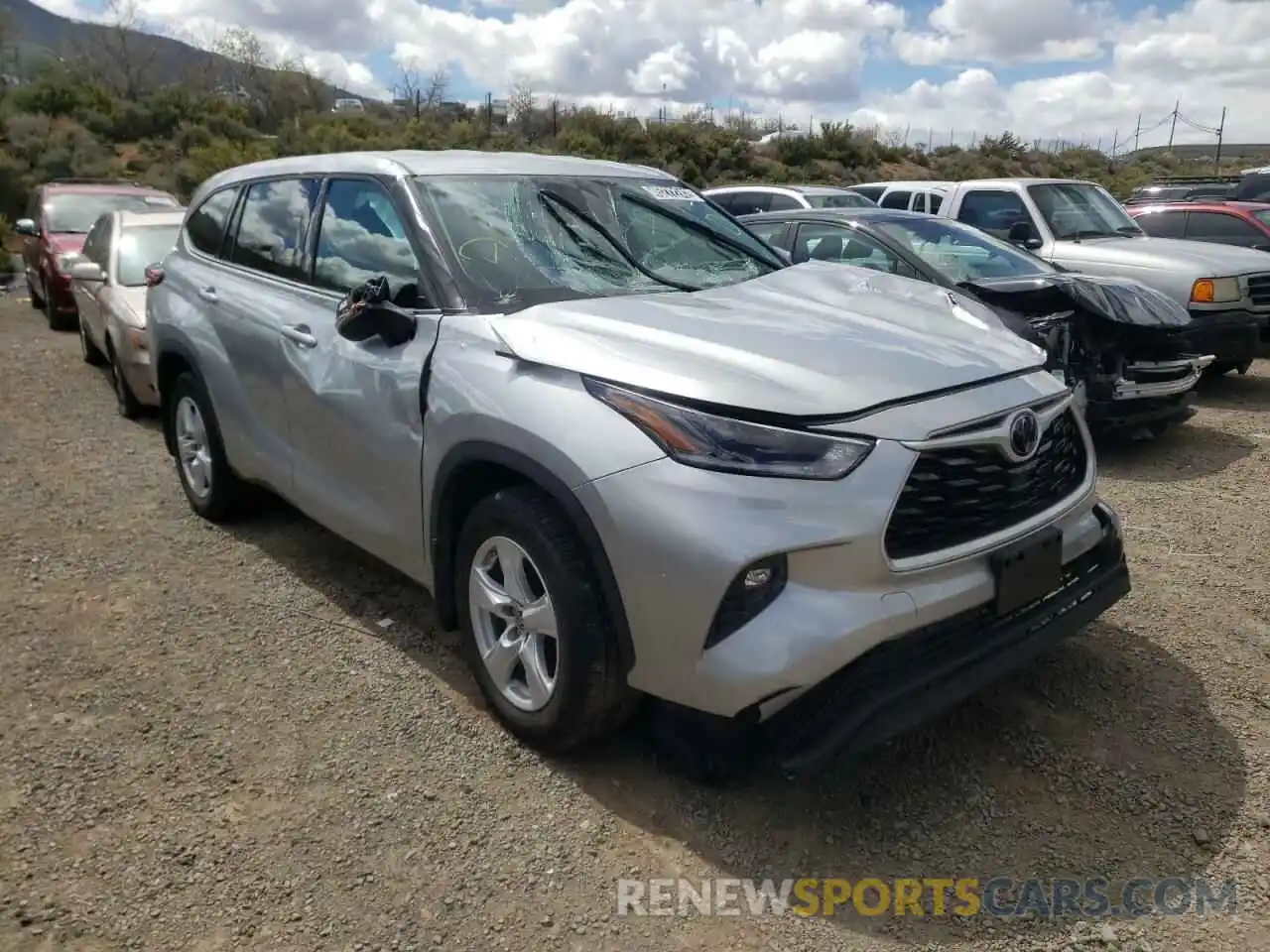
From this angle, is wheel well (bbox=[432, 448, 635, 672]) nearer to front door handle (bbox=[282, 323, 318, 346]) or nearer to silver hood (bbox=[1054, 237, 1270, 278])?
front door handle (bbox=[282, 323, 318, 346])

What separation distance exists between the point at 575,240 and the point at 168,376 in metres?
2.73

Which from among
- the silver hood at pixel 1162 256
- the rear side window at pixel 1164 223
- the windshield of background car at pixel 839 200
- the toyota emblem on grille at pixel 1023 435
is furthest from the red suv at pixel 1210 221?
the toyota emblem on grille at pixel 1023 435

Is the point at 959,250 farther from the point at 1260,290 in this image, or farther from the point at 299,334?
the point at 299,334

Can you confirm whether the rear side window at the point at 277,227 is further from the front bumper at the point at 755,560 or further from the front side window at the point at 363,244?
the front bumper at the point at 755,560

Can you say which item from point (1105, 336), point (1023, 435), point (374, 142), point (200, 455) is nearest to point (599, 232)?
point (1023, 435)

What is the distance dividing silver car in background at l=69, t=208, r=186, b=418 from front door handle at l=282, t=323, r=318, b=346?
263cm

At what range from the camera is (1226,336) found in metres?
7.44

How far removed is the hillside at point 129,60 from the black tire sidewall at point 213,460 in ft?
115

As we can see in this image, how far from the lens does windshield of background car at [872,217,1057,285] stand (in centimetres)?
669

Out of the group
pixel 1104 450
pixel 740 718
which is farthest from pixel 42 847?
pixel 1104 450

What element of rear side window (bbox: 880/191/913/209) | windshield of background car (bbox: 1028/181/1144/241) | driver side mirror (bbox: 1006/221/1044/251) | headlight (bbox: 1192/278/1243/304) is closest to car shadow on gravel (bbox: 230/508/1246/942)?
headlight (bbox: 1192/278/1243/304)

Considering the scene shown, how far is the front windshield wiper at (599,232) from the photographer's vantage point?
138 inches

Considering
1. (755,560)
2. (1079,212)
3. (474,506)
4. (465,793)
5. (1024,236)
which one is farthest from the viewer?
(1079,212)

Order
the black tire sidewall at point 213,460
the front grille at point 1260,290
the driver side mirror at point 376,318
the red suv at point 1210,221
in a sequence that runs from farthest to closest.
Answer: the red suv at point 1210,221
the front grille at point 1260,290
the black tire sidewall at point 213,460
the driver side mirror at point 376,318
